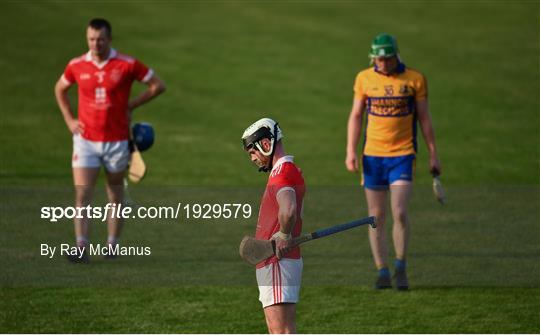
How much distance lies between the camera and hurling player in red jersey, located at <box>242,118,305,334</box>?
31.9 feet

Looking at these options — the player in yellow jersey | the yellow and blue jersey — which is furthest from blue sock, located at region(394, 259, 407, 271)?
the yellow and blue jersey

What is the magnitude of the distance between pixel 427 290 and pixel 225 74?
17002mm

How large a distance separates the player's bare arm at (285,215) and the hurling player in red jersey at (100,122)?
567cm

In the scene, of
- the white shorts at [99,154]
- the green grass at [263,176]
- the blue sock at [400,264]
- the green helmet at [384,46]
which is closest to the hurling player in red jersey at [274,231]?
the green grass at [263,176]

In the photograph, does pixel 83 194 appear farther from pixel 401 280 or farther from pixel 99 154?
pixel 401 280

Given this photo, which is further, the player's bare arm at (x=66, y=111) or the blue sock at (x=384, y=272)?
the player's bare arm at (x=66, y=111)

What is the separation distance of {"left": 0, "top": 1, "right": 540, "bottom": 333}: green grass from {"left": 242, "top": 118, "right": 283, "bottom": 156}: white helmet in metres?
3.27

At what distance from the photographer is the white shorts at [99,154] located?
1494 cm

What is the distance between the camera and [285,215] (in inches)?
371

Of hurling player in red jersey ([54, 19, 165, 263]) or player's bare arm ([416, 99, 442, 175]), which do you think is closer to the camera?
player's bare arm ([416, 99, 442, 175])

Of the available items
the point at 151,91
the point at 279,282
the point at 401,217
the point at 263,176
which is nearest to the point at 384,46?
the point at 401,217

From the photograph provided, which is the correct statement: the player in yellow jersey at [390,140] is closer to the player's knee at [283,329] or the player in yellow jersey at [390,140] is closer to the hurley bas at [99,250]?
the hurley bas at [99,250]

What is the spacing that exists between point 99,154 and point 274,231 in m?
5.57

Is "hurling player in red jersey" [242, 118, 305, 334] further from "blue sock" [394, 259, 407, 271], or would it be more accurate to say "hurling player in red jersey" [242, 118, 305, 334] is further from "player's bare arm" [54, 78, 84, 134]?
"player's bare arm" [54, 78, 84, 134]
